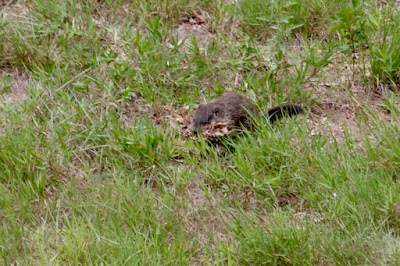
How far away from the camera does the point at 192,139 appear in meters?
4.66

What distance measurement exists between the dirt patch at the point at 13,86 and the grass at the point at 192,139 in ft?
0.05

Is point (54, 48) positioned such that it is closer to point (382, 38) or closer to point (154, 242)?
point (154, 242)

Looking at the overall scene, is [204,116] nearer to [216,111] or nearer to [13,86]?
[216,111]

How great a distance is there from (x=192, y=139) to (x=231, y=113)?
15.5 inches

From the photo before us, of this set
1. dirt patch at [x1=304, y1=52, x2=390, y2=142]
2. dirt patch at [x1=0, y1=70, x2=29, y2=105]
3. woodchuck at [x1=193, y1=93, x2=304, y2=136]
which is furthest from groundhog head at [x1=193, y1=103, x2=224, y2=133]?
dirt patch at [x1=0, y1=70, x2=29, y2=105]

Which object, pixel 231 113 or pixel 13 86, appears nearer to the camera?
pixel 231 113

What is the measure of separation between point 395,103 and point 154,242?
2564mm

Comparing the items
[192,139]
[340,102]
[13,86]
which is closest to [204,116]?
[192,139]

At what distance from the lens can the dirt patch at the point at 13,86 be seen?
4970 millimetres

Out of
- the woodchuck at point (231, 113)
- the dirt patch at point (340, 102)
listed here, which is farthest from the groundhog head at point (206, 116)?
the dirt patch at point (340, 102)

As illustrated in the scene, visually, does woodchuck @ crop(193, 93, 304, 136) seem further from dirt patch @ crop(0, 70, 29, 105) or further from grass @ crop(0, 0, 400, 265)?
dirt patch @ crop(0, 70, 29, 105)

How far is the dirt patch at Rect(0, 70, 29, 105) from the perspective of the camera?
4.97m

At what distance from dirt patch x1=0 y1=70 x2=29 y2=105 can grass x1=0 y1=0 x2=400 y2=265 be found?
14 millimetres

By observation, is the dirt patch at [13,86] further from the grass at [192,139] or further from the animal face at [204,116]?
the animal face at [204,116]
